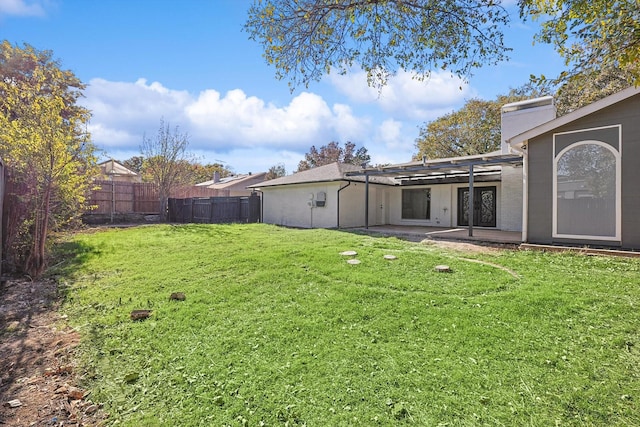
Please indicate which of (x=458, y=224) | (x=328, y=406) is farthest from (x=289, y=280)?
(x=458, y=224)

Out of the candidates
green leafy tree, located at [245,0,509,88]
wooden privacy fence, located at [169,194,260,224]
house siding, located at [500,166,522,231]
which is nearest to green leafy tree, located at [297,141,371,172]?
wooden privacy fence, located at [169,194,260,224]

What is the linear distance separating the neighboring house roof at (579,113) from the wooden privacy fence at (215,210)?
13183mm

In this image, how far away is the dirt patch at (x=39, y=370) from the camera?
104 inches

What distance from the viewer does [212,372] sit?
9.86 ft

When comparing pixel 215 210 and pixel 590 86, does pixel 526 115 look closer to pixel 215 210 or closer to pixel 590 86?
pixel 590 86

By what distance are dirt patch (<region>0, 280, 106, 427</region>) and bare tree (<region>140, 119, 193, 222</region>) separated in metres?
15.2

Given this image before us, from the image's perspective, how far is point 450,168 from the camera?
442 inches

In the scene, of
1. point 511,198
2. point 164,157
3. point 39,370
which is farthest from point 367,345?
point 164,157

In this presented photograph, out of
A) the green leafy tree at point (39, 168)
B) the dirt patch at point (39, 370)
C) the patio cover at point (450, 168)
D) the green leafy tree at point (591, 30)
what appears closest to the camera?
the dirt patch at point (39, 370)

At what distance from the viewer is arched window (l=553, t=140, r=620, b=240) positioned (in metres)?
7.38

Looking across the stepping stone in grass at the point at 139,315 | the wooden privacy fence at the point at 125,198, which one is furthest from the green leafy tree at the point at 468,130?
the stepping stone in grass at the point at 139,315

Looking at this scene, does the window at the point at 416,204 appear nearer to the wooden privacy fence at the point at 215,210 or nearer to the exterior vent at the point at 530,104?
the exterior vent at the point at 530,104

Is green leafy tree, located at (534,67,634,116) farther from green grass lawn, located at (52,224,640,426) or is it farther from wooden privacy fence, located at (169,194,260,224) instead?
wooden privacy fence, located at (169,194,260,224)

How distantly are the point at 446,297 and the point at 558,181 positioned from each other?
19.3 feet
